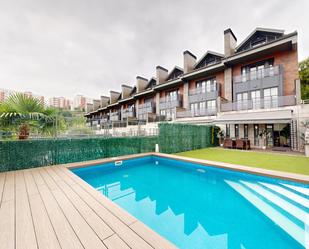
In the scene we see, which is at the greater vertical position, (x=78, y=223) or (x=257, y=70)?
(x=257, y=70)

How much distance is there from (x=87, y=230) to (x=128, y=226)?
65 cm

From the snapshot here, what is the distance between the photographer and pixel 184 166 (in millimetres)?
8289

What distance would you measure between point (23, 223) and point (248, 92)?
19607 millimetres

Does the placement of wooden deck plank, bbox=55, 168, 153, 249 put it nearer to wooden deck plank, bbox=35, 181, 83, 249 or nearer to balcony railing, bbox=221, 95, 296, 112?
wooden deck plank, bbox=35, 181, 83, 249

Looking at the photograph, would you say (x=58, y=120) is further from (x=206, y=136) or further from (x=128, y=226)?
(x=206, y=136)

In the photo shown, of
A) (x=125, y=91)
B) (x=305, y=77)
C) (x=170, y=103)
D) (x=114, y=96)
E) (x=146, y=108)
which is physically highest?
(x=125, y=91)

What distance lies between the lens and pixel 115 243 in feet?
6.64

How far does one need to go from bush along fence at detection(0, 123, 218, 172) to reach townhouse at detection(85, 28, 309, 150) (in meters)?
2.35

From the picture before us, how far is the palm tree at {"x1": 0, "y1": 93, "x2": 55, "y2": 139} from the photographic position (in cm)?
491

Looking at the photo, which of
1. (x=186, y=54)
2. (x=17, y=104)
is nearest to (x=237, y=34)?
(x=186, y=54)

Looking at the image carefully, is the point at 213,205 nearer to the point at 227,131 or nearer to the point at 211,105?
the point at 227,131

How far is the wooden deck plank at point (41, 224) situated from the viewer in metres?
2.03

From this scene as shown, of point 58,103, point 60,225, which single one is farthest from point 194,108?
point 58,103

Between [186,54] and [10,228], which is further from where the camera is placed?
[186,54]
